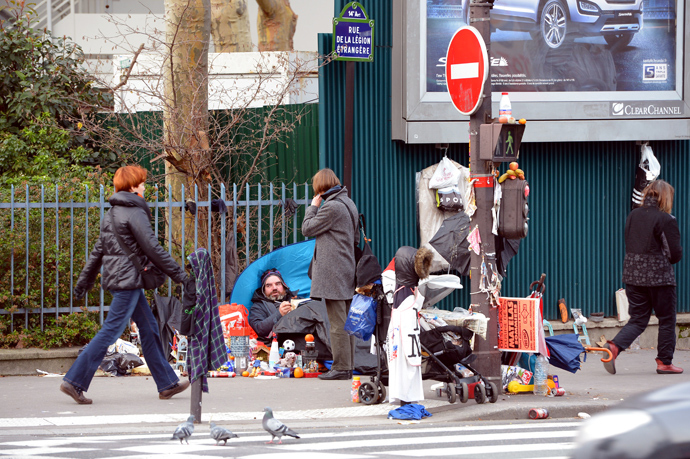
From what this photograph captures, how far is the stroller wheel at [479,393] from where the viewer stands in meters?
7.70

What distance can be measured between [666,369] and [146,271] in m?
5.73

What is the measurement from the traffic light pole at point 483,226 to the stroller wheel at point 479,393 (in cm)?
29

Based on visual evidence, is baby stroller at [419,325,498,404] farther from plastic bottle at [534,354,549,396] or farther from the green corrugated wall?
the green corrugated wall

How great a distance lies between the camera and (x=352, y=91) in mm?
11398

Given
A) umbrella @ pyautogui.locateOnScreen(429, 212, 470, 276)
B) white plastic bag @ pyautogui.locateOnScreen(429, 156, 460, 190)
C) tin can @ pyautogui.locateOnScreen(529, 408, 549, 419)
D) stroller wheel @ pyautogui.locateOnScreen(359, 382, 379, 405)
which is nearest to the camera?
tin can @ pyautogui.locateOnScreen(529, 408, 549, 419)

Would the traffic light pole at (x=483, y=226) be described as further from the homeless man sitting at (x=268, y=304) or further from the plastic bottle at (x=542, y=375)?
the homeless man sitting at (x=268, y=304)

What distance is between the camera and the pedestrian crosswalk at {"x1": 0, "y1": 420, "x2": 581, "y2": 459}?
5.93 metres

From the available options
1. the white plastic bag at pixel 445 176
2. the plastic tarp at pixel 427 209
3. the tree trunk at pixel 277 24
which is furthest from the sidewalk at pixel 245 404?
the tree trunk at pixel 277 24

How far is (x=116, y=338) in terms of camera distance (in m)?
8.02

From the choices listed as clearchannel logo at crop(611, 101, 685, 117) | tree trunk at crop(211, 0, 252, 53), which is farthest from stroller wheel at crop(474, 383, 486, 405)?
tree trunk at crop(211, 0, 252, 53)

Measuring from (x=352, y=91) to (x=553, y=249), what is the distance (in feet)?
11.5

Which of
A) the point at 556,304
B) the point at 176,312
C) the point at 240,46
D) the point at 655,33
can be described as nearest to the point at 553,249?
the point at 556,304

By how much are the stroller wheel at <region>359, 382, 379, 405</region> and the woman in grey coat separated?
1.23 metres

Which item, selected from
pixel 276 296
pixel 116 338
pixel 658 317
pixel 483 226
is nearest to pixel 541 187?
pixel 658 317
